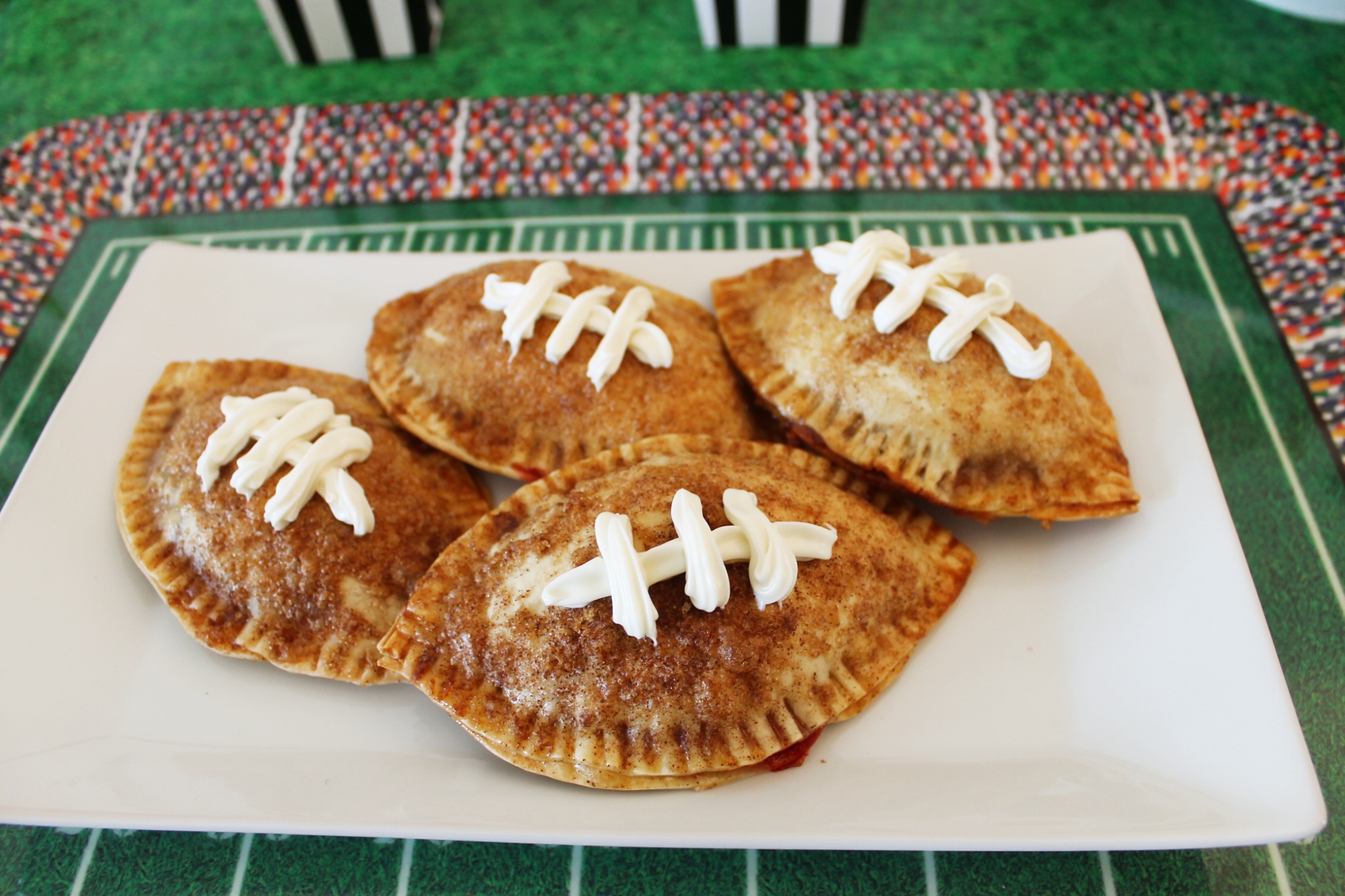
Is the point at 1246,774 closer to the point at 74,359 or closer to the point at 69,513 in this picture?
the point at 69,513

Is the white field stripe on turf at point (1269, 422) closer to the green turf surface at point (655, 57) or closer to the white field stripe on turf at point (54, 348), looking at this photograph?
the green turf surface at point (655, 57)

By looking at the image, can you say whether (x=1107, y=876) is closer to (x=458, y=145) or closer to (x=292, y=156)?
(x=458, y=145)

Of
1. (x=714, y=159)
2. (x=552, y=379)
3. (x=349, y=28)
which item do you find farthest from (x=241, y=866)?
(x=349, y=28)

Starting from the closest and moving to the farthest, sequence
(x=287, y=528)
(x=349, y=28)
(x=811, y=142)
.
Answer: (x=287, y=528), (x=811, y=142), (x=349, y=28)

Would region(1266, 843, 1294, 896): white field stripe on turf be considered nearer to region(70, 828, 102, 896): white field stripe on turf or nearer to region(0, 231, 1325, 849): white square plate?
region(0, 231, 1325, 849): white square plate

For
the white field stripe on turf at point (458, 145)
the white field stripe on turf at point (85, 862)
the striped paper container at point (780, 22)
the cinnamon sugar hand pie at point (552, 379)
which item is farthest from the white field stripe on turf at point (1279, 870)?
the striped paper container at point (780, 22)

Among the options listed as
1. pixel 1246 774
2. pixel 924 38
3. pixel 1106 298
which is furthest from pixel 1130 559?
pixel 924 38

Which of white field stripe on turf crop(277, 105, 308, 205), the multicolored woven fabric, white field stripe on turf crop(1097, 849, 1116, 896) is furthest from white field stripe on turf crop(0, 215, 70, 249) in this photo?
white field stripe on turf crop(1097, 849, 1116, 896)
